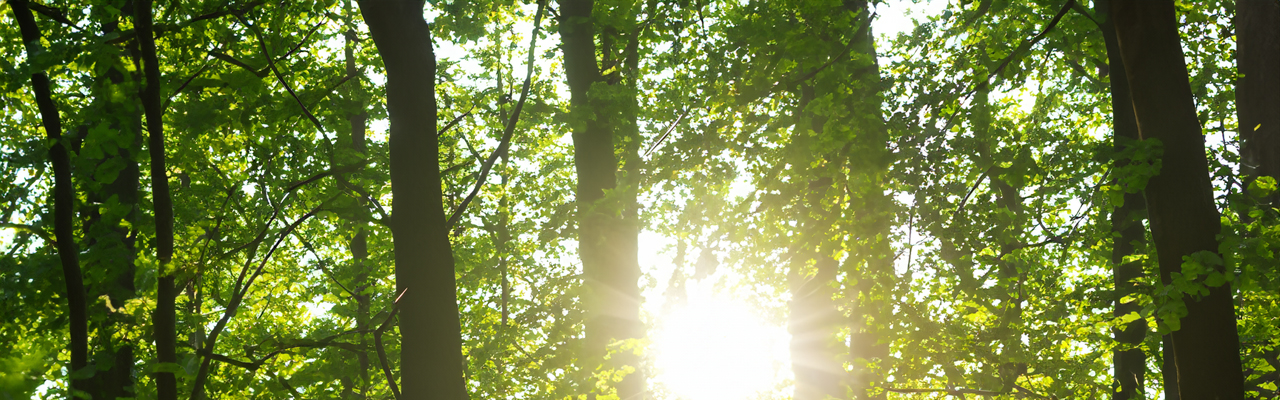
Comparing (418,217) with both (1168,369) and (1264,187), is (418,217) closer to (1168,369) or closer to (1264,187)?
(1264,187)

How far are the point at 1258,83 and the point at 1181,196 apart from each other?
4.77 meters

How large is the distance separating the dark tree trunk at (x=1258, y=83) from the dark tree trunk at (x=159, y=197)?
884cm

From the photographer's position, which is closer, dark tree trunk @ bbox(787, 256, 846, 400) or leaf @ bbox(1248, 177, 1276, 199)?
leaf @ bbox(1248, 177, 1276, 199)

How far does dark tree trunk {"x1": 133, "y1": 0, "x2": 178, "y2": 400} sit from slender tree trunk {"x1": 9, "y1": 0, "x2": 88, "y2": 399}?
0.27 m

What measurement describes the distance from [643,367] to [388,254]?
548 cm

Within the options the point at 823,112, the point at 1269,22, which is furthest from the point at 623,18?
the point at 1269,22

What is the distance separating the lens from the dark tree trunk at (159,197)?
10.3ft

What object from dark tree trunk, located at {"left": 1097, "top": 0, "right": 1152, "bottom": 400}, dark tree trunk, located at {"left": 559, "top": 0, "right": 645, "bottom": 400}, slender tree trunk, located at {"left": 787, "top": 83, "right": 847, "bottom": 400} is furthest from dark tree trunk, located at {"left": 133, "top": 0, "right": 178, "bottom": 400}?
dark tree trunk, located at {"left": 1097, "top": 0, "right": 1152, "bottom": 400}

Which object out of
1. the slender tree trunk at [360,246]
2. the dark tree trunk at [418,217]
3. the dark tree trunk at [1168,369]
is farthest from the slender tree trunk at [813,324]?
the slender tree trunk at [360,246]

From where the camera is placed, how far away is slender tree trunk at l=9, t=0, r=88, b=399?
9.38 ft

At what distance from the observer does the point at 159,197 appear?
126 inches

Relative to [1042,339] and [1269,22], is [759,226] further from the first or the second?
[1269,22]

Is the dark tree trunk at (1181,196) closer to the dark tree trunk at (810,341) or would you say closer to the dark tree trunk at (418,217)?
the dark tree trunk at (418,217)

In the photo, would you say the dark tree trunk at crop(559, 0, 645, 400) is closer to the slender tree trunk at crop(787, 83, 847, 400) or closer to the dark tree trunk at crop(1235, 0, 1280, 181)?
the slender tree trunk at crop(787, 83, 847, 400)
